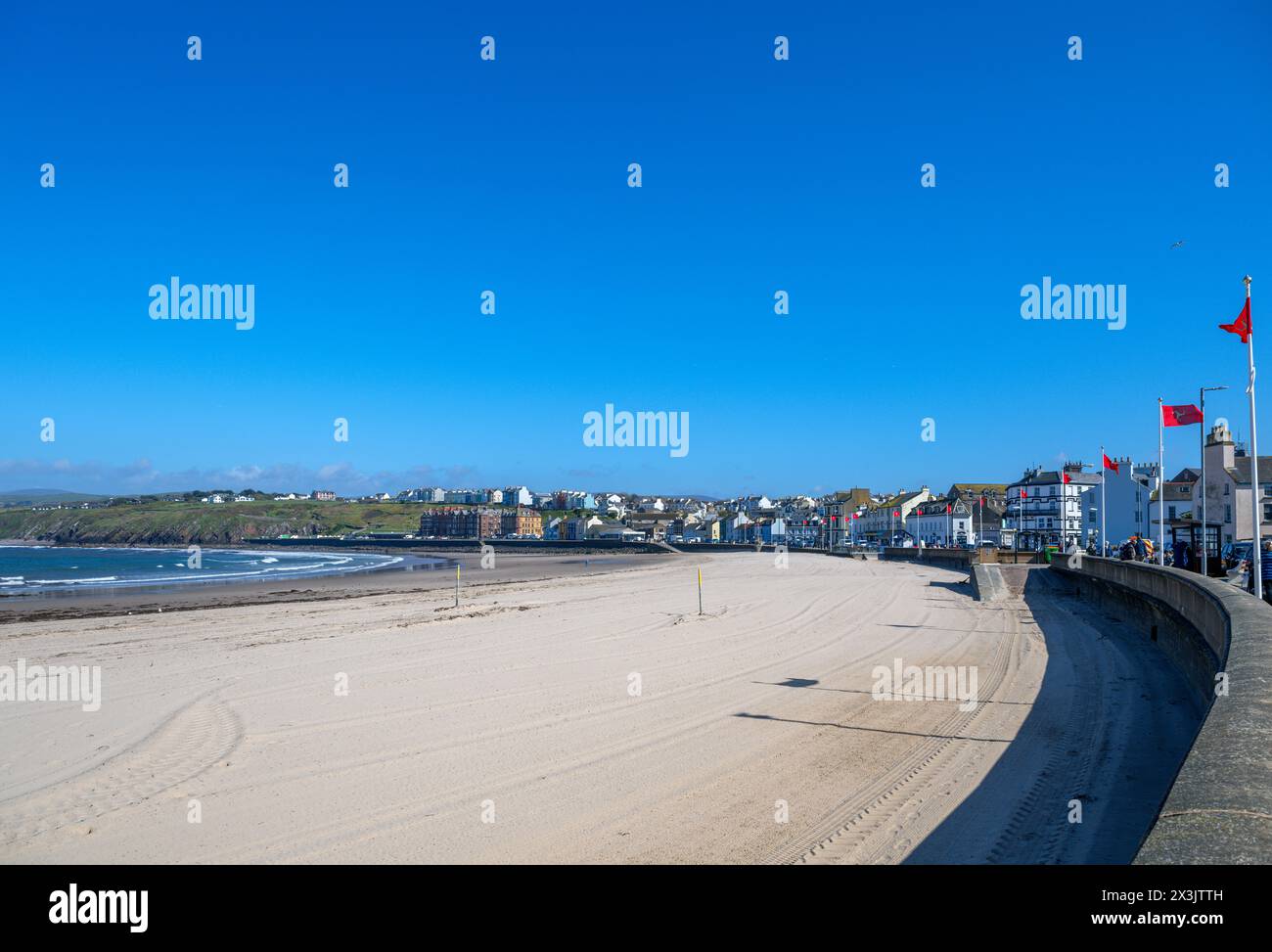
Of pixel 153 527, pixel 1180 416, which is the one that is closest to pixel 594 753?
pixel 1180 416

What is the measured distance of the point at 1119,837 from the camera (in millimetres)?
6047

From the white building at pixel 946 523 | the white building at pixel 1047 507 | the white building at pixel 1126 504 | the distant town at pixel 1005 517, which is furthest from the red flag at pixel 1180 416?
Result: the white building at pixel 946 523

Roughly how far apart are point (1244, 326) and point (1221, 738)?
13413 millimetres

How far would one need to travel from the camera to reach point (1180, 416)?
853 inches

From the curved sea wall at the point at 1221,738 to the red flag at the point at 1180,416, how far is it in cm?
873

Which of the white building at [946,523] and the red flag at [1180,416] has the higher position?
the red flag at [1180,416]

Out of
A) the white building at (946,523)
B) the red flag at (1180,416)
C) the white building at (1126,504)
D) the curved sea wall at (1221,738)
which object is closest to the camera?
the curved sea wall at (1221,738)

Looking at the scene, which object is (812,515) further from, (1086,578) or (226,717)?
(226,717)

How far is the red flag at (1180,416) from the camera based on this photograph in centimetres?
2116

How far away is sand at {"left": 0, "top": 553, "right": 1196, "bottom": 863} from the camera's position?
6.34 meters

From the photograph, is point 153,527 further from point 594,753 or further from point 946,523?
point 594,753

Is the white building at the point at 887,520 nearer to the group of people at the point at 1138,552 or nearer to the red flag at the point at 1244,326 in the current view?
the group of people at the point at 1138,552

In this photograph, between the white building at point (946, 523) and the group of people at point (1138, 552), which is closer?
the group of people at point (1138, 552)
